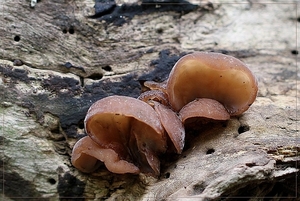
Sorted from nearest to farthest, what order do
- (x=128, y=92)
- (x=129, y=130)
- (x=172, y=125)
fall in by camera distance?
(x=172, y=125) → (x=129, y=130) → (x=128, y=92)

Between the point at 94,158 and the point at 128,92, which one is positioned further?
the point at 128,92

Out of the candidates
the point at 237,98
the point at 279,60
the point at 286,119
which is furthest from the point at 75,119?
the point at 279,60

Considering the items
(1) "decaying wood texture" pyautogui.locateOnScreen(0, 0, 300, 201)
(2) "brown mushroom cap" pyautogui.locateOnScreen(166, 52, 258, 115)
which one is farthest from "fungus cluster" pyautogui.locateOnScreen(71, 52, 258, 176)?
(1) "decaying wood texture" pyautogui.locateOnScreen(0, 0, 300, 201)

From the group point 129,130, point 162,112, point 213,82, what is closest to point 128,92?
point 129,130

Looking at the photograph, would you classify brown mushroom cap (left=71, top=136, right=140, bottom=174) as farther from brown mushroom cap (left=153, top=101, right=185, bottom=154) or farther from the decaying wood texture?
brown mushroom cap (left=153, top=101, right=185, bottom=154)

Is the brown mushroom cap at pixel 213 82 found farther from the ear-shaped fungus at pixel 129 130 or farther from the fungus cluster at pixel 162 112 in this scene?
the ear-shaped fungus at pixel 129 130

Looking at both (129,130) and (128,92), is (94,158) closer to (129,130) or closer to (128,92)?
(129,130)

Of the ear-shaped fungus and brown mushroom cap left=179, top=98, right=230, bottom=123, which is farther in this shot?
brown mushroom cap left=179, top=98, right=230, bottom=123

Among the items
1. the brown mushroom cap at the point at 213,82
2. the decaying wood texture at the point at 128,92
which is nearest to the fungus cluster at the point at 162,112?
the brown mushroom cap at the point at 213,82
